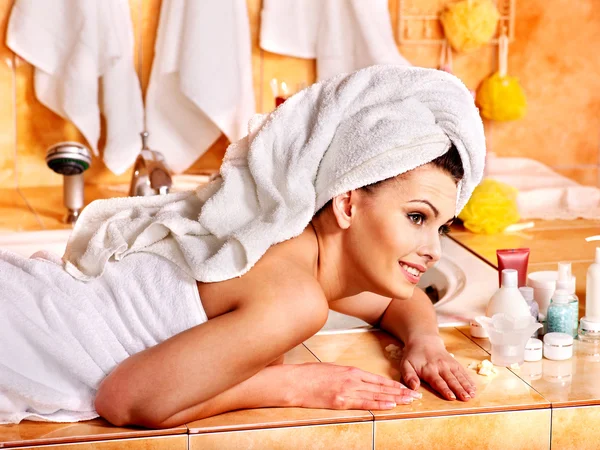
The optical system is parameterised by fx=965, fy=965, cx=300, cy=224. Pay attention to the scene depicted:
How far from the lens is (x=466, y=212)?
8.45ft

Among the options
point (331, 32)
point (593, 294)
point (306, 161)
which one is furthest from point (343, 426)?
point (331, 32)

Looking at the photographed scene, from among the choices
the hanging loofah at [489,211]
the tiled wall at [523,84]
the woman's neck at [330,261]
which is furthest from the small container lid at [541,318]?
the tiled wall at [523,84]

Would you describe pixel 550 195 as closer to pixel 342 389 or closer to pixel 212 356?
pixel 342 389

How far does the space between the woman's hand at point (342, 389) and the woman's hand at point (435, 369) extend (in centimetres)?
5

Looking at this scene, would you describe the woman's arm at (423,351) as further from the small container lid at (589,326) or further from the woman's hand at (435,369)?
the small container lid at (589,326)

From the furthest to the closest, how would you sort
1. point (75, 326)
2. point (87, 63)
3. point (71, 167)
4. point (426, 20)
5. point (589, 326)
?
point (426, 20)
point (87, 63)
point (71, 167)
point (589, 326)
point (75, 326)

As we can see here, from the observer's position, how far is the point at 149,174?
254 cm

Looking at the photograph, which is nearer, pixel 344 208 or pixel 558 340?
pixel 344 208

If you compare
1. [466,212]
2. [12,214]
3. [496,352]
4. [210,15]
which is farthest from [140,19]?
[496,352]

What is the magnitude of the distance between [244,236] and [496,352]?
0.54m

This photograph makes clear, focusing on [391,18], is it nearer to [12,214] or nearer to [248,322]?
[12,214]

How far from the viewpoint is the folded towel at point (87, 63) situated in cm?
262

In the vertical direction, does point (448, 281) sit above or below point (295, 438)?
below

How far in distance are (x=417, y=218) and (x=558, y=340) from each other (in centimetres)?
41
